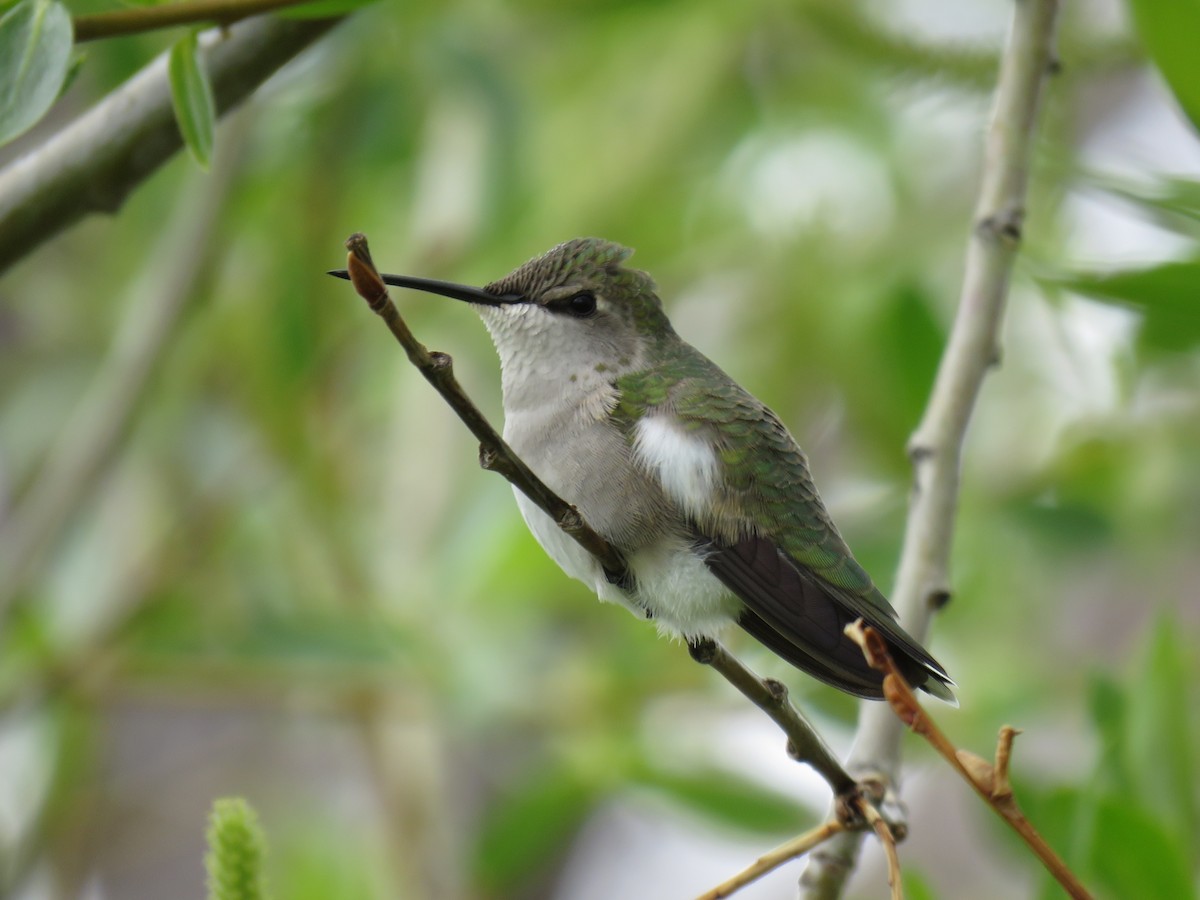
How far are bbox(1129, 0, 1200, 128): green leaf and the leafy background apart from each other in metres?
0.56

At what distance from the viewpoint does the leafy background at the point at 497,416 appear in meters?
2.44

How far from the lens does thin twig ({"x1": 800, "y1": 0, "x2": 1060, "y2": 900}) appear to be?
61.1 inches

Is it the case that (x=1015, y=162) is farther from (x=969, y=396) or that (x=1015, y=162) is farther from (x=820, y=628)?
(x=820, y=628)

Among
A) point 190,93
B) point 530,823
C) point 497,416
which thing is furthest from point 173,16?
point 497,416

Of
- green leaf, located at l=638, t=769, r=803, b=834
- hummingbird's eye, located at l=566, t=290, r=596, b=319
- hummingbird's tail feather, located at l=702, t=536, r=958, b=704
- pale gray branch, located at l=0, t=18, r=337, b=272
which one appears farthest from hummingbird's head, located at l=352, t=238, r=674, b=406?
green leaf, located at l=638, t=769, r=803, b=834

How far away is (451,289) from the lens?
4.88 feet

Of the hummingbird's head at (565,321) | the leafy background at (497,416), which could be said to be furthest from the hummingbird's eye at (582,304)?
the leafy background at (497,416)

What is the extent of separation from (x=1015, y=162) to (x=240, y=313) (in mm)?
1997

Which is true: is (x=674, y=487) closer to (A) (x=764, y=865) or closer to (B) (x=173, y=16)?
(A) (x=764, y=865)

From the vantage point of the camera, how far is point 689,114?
3098 mm

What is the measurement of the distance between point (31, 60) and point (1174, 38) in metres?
1.05

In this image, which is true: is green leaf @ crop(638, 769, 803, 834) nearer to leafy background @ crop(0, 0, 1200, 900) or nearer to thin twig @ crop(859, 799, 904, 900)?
leafy background @ crop(0, 0, 1200, 900)

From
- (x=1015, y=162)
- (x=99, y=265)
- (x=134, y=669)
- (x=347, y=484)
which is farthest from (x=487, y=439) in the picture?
(x=99, y=265)

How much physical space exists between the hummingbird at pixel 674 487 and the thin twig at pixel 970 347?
2.6 inches
